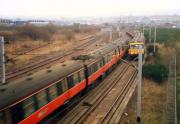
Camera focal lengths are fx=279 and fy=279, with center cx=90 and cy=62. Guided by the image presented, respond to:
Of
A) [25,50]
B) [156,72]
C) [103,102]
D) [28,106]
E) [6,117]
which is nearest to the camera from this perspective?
[6,117]

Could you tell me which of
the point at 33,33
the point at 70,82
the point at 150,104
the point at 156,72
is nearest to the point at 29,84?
the point at 70,82

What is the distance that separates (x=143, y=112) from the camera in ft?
64.5

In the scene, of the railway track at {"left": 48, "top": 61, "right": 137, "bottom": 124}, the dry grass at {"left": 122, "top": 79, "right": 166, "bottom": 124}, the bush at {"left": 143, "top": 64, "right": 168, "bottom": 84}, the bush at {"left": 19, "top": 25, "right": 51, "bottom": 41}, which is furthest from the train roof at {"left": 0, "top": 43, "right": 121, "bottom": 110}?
the bush at {"left": 19, "top": 25, "right": 51, "bottom": 41}

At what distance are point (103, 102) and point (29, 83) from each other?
7.94 m

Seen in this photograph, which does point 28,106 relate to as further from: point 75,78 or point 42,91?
point 75,78

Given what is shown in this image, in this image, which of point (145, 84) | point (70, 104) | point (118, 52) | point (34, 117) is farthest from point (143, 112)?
point (118, 52)

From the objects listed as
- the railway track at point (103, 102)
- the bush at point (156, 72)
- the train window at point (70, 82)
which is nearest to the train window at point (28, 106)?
the railway track at point (103, 102)

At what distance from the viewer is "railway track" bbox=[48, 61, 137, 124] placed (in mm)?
16344

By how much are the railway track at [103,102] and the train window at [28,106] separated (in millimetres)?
3621

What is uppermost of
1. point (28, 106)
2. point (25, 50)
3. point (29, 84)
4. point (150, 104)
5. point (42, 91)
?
point (29, 84)

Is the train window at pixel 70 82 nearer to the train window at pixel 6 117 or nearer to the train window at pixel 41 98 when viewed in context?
the train window at pixel 41 98

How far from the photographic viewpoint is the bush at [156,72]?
28.3 meters

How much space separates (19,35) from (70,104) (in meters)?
40.5

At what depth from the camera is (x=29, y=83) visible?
43.0ft
